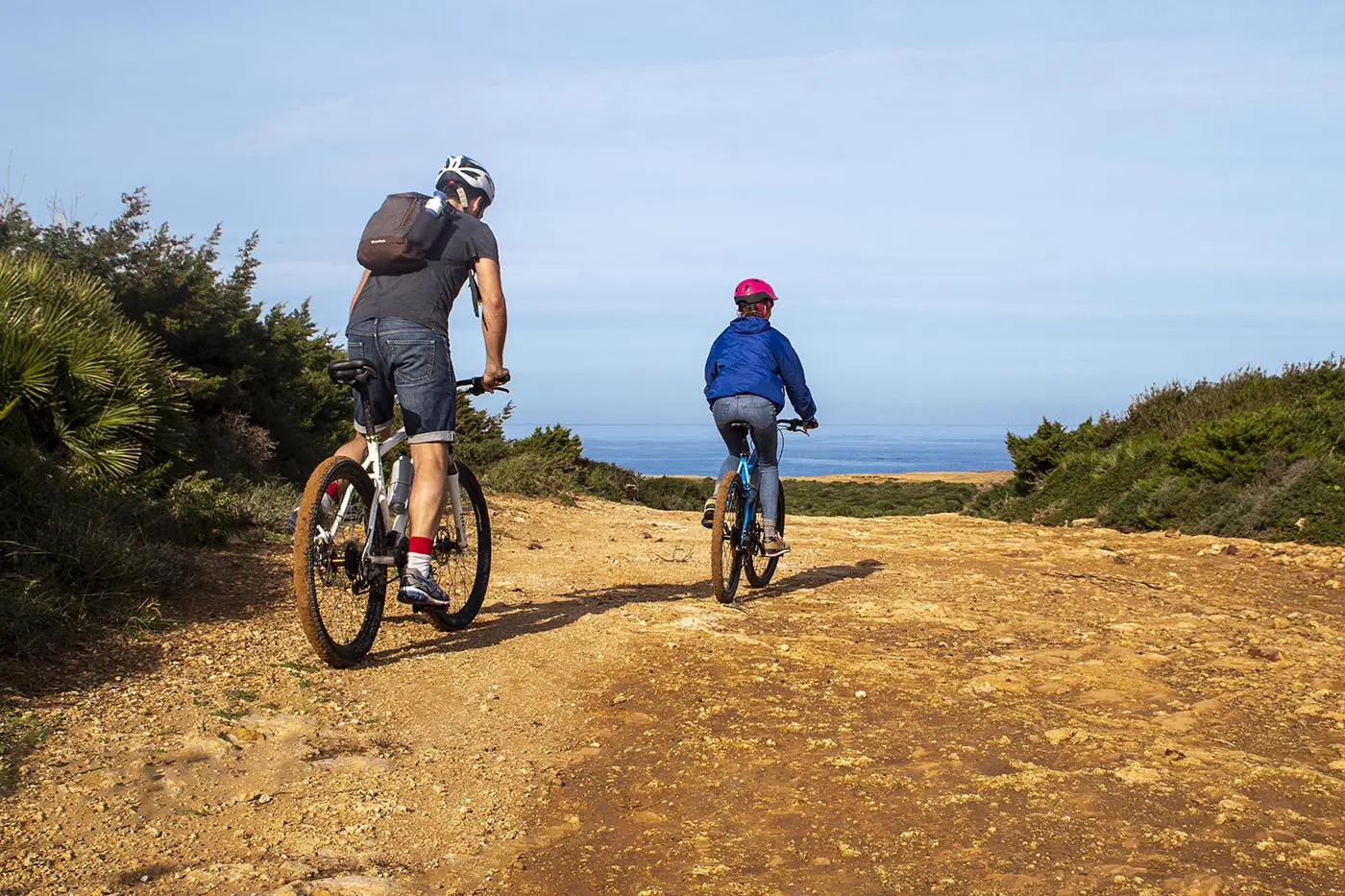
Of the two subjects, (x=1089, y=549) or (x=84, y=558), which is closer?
(x=84, y=558)

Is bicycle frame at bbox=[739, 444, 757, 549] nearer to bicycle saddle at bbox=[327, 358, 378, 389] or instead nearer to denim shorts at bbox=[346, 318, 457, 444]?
denim shorts at bbox=[346, 318, 457, 444]

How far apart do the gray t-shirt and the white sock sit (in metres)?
1.04

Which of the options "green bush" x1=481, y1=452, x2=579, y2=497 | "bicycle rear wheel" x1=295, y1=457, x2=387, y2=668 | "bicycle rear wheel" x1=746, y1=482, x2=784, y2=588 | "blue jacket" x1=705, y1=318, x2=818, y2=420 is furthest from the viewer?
"green bush" x1=481, y1=452, x2=579, y2=497

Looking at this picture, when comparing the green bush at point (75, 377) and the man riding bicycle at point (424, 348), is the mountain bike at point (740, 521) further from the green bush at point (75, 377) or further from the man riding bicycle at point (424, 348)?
the green bush at point (75, 377)

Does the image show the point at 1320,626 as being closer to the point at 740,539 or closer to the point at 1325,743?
the point at 1325,743

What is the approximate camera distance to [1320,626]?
6.41 m

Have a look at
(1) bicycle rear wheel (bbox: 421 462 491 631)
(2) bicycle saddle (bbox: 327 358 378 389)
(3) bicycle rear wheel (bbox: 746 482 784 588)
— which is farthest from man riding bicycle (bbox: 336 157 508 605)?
(3) bicycle rear wheel (bbox: 746 482 784 588)

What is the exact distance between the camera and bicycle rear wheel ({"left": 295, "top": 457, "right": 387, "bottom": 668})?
14.8 feet

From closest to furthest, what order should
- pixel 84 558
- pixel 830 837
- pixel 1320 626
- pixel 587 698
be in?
pixel 830 837, pixel 587 698, pixel 84 558, pixel 1320 626

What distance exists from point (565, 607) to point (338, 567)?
6.77ft

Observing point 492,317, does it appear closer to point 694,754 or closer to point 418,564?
point 418,564

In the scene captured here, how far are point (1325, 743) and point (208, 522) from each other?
6.47m

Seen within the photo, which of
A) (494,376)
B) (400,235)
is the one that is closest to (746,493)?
(494,376)

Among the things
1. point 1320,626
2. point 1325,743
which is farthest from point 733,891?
point 1320,626
